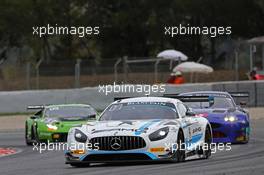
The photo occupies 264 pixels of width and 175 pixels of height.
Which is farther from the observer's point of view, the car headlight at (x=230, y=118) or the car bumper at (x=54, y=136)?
the car bumper at (x=54, y=136)

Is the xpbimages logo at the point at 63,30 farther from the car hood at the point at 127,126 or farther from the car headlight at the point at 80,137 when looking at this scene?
the car headlight at the point at 80,137

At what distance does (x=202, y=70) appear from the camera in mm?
47281

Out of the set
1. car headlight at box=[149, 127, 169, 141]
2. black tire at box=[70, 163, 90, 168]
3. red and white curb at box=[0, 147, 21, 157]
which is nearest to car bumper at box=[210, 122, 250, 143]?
red and white curb at box=[0, 147, 21, 157]

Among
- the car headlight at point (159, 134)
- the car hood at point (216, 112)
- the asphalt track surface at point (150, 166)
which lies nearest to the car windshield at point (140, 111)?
the asphalt track surface at point (150, 166)

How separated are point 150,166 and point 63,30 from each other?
4391 centimetres

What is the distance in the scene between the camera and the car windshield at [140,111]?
17141 millimetres

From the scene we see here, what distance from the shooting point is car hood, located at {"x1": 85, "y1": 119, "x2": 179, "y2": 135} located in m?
16.0

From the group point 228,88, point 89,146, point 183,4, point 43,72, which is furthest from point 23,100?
point 89,146

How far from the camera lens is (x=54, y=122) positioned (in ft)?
82.3

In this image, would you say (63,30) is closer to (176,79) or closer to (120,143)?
(176,79)

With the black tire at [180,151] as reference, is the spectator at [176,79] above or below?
above

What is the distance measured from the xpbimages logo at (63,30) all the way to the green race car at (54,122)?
3077cm

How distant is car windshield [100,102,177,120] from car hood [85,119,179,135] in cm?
49

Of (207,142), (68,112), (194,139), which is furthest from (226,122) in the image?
(68,112)
